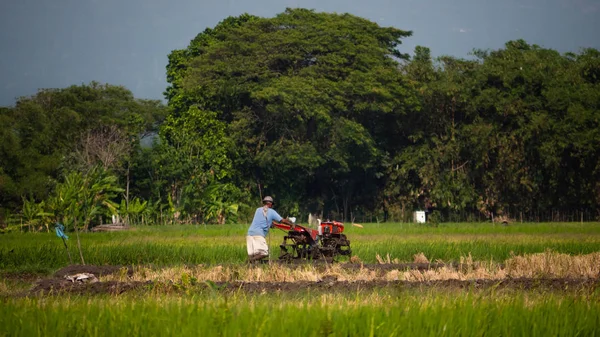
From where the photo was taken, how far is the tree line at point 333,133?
3291 cm

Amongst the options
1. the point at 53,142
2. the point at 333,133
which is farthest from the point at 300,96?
the point at 53,142

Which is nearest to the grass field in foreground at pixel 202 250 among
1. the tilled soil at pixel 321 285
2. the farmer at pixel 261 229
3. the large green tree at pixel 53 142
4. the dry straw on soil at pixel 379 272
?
the farmer at pixel 261 229

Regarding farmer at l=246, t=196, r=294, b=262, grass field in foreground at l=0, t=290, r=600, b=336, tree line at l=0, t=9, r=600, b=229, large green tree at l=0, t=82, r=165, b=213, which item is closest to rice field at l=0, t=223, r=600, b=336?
grass field in foreground at l=0, t=290, r=600, b=336

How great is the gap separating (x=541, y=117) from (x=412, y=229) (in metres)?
9.28

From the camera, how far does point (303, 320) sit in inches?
253

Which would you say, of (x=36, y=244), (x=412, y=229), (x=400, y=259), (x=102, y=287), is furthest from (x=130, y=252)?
(x=412, y=229)

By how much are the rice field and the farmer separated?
943mm

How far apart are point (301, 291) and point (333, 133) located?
2346cm

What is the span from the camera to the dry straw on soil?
1205 centimetres

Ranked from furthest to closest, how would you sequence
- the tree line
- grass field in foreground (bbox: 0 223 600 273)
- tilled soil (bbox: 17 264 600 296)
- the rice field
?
the tree line < grass field in foreground (bbox: 0 223 600 273) < tilled soil (bbox: 17 264 600 296) < the rice field

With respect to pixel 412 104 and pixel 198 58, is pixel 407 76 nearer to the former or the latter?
pixel 412 104

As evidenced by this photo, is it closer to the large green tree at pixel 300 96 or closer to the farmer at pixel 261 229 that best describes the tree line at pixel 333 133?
the large green tree at pixel 300 96

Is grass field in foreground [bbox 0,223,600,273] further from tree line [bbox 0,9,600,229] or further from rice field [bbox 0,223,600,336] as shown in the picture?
tree line [bbox 0,9,600,229]

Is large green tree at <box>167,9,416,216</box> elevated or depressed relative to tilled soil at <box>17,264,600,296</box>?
elevated
